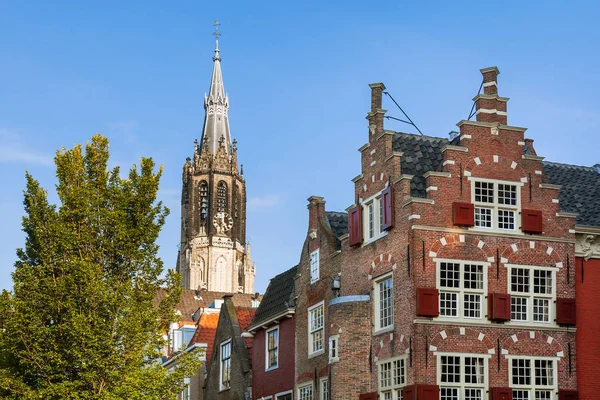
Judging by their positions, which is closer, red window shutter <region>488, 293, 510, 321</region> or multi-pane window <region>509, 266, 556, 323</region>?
red window shutter <region>488, 293, 510, 321</region>

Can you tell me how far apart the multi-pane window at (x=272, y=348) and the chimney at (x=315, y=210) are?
16.7 ft

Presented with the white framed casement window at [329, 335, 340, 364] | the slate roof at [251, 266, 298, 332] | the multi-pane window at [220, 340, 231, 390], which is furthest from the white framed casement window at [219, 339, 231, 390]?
the white framed casement window at [329, 335, 340, 364]

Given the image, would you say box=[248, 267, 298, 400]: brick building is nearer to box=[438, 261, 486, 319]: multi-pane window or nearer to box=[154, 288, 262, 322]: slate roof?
box=[438, 261, 486, 319]: multi-pane window

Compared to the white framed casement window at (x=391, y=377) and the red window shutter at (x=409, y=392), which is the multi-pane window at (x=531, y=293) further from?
the red window shutter at (x=409, y=392)

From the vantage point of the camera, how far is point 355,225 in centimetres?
3556

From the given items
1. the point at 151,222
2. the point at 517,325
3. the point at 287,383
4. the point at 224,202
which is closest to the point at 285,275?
the point at 287,383

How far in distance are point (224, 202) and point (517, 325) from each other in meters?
129

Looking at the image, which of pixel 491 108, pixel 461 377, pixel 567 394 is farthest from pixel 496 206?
pixel 567 394

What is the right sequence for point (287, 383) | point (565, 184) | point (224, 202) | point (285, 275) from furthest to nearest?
point (224, 202)
point (285, 275)
point (287, 383)
point (565, 184)

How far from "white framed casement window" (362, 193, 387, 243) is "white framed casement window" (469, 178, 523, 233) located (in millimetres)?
3214

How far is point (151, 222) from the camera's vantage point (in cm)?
3797

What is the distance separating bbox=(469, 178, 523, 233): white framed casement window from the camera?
32562 mm

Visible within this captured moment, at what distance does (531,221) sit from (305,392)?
11.2m

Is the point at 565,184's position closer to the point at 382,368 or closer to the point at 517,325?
the point at 517,325
